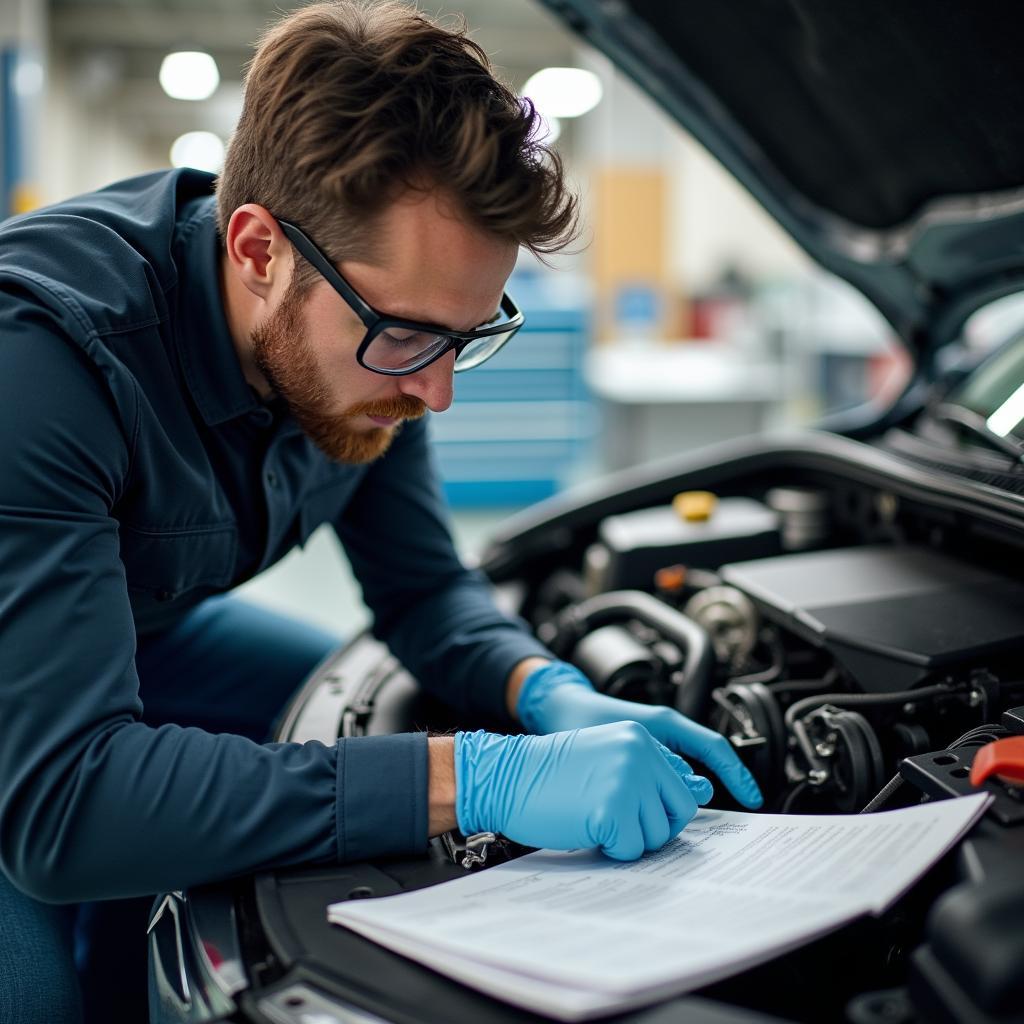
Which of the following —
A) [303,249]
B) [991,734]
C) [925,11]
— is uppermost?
[925,11]

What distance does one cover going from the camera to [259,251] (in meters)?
0.96

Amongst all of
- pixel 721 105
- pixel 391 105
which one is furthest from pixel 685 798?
pixel 721 105

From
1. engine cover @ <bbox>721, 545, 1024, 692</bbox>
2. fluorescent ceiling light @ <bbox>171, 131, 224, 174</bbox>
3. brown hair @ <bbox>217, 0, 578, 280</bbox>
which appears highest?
fluorescent ceiling light @ <bbox>171, 131, 224, 174</bbox>

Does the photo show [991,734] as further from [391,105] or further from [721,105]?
[721,105]

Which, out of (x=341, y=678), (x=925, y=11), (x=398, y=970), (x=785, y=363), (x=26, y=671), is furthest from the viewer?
(x=785, y=363)

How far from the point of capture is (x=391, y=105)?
87 centimetres

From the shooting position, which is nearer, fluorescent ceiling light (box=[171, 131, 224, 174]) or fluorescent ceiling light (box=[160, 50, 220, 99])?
fluorescent ceiling light (box=[160, 50, 220, 99])

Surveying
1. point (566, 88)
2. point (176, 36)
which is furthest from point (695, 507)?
point (176, 36)

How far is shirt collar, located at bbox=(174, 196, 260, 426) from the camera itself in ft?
3.31

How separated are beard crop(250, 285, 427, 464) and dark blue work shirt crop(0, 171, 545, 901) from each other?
39 millimetres

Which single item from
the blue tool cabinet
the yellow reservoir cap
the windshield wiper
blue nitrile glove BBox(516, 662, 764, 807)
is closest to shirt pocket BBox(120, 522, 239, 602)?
blue nitrile glove BBox(516, 662, 764, 807)

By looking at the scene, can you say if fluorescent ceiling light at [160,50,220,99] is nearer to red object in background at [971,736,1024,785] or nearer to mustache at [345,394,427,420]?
mustache at [345,394,427,420]

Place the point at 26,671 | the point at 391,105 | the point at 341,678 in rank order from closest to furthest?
the point at 26,671, the point at 391,105, the point at 341,678

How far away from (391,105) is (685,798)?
2.13 ft
